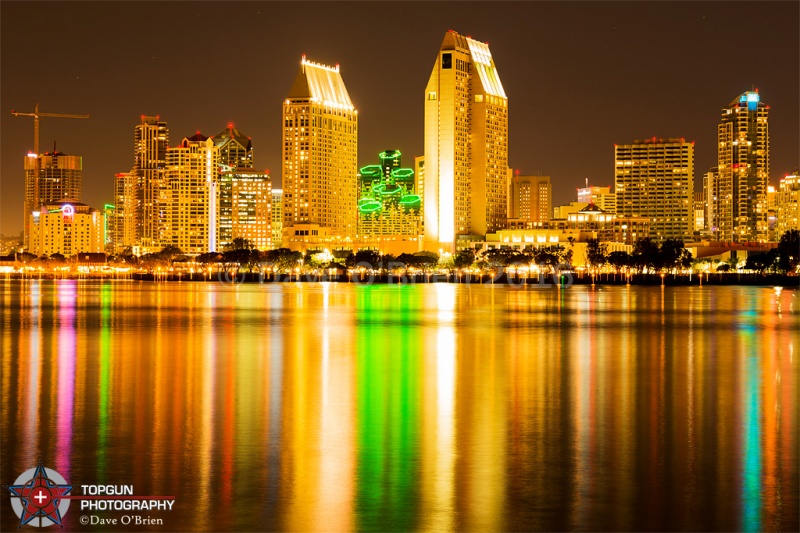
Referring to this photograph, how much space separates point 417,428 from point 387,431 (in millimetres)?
719

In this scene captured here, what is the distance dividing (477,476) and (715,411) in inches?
366

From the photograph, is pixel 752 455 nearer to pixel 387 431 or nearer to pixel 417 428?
pixel 417 428

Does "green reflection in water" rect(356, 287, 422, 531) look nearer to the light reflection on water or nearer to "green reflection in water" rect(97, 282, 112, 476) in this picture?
the light reflection on water

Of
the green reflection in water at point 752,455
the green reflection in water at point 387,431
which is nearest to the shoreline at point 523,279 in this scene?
the green reflection in water at point 387,431

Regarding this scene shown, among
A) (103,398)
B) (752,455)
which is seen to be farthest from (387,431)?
(103,398)

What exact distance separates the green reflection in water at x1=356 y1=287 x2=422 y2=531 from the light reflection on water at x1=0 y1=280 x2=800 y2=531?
0.06 m

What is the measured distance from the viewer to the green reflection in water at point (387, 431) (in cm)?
1488

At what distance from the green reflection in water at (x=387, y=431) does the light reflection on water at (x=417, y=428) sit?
0.06 metres

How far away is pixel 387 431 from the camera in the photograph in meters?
20.8

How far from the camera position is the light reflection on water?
591 inches

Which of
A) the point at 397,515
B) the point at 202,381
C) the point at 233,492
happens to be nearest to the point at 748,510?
the point at 397,515

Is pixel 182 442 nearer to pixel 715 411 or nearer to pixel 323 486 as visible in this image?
pixel 323 486

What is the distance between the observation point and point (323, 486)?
53.0 feet

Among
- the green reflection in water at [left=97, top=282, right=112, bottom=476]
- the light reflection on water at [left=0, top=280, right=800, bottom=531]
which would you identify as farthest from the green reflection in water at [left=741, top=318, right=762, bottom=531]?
the green reflection in water at [left=97, top=282, right=112, bottom=476]
